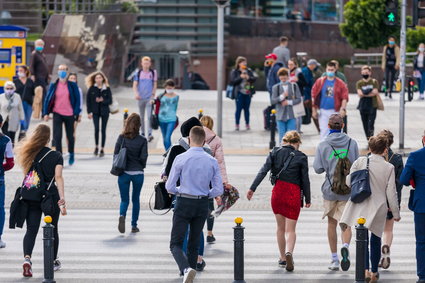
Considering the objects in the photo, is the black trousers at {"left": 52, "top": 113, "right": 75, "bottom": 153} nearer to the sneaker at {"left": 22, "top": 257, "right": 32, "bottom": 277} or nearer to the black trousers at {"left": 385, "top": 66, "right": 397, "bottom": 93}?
the sneaker at {"left": 22, "top": 257, "right": 32, "bottom": 277}

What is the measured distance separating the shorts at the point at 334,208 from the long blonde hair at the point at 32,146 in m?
3.15

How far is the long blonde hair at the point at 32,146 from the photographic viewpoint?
539 inches

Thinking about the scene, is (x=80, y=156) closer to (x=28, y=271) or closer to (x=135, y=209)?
(x=135, y=209)

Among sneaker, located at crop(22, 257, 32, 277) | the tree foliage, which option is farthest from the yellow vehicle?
sneaker, located at crop(22, 257, 32, 277)

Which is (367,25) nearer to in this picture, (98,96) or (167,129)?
(167,129)

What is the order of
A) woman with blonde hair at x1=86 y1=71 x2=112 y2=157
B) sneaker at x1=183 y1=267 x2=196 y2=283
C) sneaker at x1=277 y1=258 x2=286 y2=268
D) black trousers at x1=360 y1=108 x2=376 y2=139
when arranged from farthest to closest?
black trousers at x1=360 y1=108 x2=376 y2=139
woman with blonde hair at x1=86 y1=71 x2=112 y2=157
sneaker at x1=277 y1=258 x2=286 y2=268
sneaker at x1=183 y1=267 x2=196 y2=283

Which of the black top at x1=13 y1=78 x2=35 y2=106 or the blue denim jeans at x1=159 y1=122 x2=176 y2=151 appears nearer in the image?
the blue denim jeans at x1=159 y1=122 x2=176 y2=151

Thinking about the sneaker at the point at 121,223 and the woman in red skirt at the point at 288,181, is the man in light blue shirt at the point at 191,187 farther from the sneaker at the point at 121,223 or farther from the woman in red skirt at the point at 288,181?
the sneaker at the point at 121,223

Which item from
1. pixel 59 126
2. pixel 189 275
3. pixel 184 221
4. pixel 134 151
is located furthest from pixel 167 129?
pixel 189 275

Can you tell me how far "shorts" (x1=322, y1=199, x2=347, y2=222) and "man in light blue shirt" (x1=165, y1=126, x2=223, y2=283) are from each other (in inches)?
A: 67.6

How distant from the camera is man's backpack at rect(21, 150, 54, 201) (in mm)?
13617

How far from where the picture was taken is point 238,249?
1241cm

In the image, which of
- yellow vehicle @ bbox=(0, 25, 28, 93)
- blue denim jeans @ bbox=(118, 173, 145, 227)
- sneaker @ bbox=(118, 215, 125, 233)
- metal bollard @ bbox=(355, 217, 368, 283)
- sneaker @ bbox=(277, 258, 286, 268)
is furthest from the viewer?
yellow vehicle @ bbox=(0, 25, 28, 93)

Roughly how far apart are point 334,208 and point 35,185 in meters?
3.28
